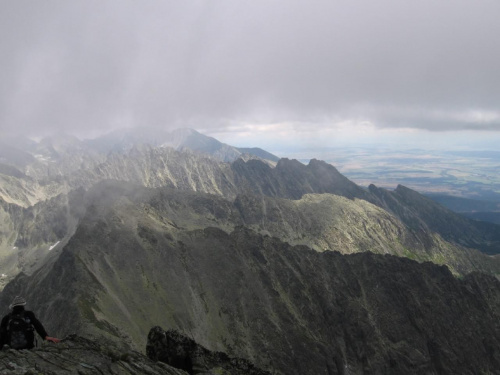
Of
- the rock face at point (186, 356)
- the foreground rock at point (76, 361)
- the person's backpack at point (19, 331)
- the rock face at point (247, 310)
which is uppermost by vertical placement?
the person's backpack at point (19, 331)

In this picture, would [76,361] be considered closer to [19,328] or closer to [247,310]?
[19,328]

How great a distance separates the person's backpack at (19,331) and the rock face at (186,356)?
22416mm

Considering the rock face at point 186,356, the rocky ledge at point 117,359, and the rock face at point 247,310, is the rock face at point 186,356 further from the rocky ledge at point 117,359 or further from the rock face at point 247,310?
the rock face at point 247,310

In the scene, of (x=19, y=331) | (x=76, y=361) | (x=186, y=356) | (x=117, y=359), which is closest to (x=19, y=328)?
(x=19, y=331)

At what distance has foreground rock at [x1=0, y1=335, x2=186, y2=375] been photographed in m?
25.3

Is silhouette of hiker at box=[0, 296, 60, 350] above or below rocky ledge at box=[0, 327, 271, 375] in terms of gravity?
above

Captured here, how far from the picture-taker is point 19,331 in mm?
24188

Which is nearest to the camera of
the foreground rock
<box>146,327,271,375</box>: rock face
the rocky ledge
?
the foreground rock

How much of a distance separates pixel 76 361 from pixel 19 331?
728 cm

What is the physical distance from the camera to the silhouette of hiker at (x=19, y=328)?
2342 cm

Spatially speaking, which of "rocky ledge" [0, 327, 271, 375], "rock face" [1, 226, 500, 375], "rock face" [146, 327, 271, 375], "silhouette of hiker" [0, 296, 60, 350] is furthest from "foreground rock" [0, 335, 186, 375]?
"rock face" [1, 226, 500, 375]

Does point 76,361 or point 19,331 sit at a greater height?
point 19,331

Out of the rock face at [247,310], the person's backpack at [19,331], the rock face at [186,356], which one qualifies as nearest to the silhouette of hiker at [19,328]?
the person's backpack at [19,331]

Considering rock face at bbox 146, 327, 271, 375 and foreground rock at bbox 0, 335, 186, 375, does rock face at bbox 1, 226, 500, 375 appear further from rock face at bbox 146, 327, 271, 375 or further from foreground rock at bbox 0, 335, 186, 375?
foreground rock at bbox 0, 335, 186, 375
